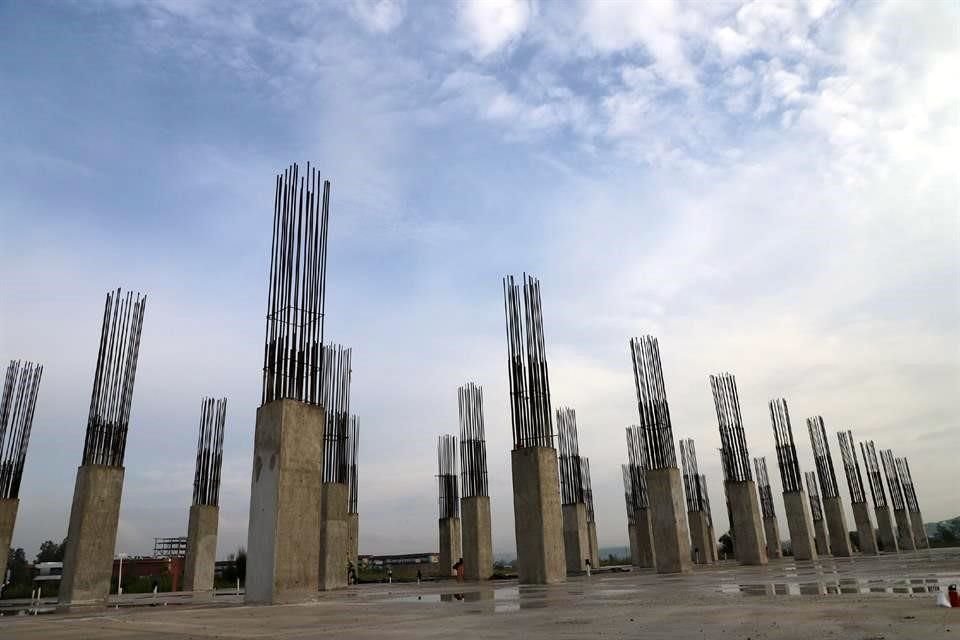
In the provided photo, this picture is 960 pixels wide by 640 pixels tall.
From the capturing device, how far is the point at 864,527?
34750 millimetres

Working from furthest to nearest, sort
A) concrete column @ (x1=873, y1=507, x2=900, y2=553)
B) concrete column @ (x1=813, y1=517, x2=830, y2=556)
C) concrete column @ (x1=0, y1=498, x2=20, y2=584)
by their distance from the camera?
1. concrete column @ (x1=813, y1=517, x2=830, y2=556)
2. concrete column @ (x1=873, y1=507, x2=900, y2=553)
3. concrete column @ (x1=0, y1=498, x2=20, y2=584)

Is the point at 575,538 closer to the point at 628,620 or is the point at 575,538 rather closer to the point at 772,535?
the point at 772,535

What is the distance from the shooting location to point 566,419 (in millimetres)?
29156

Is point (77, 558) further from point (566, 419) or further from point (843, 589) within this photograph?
point (566, 419)

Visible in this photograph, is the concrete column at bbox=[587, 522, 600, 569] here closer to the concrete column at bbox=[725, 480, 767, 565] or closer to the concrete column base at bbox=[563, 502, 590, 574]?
the concrete column base at bbox=[563, 502, 590, 574]

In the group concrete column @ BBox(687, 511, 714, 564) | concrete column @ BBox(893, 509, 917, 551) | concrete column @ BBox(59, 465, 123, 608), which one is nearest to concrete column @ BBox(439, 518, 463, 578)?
concrete column @ BBox(687, 511, 714, 564)

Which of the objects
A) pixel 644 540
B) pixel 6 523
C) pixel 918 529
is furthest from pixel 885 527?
pixel 6 523

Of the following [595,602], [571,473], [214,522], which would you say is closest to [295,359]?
[595,602]

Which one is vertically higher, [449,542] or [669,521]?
[669,521]

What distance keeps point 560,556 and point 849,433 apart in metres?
29.9

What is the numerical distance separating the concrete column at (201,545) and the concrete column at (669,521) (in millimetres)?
15822

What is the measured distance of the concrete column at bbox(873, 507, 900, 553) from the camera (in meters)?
36.8

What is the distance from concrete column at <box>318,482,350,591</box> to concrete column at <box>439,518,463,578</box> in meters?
7.65

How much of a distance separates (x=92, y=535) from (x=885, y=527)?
3976 cm
